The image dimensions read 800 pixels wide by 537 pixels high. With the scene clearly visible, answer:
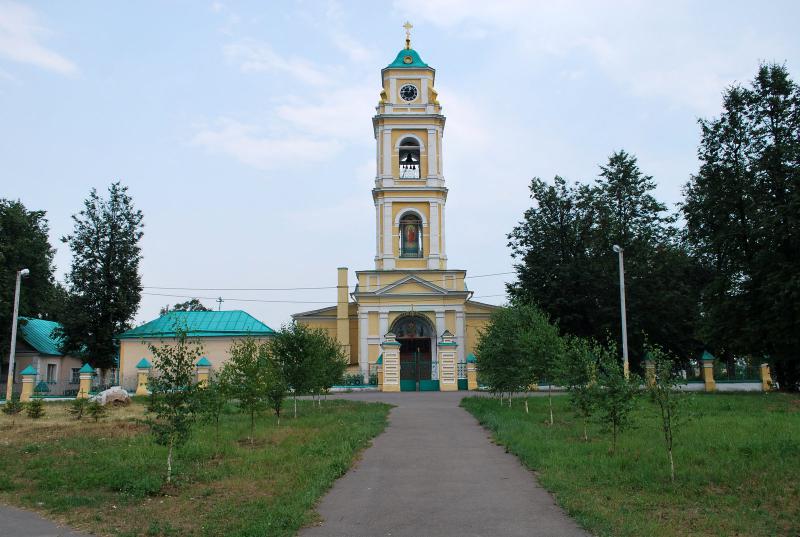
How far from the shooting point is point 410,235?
44.2 metres

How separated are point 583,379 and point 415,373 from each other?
2520cm

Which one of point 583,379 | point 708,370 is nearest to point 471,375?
point 708,370

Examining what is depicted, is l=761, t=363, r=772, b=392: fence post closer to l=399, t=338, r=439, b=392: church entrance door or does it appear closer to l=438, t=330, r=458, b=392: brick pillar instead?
l=438, t=330, r=458, b=392: brick pillar

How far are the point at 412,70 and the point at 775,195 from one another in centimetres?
2372

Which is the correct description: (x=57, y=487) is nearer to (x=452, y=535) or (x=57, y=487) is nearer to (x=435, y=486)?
(x=435, y=486)

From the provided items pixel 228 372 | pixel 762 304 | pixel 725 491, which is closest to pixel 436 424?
pixel 228 372

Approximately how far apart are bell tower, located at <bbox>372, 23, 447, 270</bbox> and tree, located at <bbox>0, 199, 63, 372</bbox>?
20.0 meters

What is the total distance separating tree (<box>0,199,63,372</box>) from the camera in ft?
124

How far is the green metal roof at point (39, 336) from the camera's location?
4269cm

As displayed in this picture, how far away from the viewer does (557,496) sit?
992 centimetres

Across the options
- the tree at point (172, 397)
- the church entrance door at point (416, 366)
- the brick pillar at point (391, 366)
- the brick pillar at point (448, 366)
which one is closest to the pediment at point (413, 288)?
the church entrance door at point (416, 366)

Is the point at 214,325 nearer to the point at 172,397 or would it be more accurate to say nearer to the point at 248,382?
the point at 248,382

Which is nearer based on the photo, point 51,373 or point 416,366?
point 416,366

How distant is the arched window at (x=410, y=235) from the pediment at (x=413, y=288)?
2.55 m
